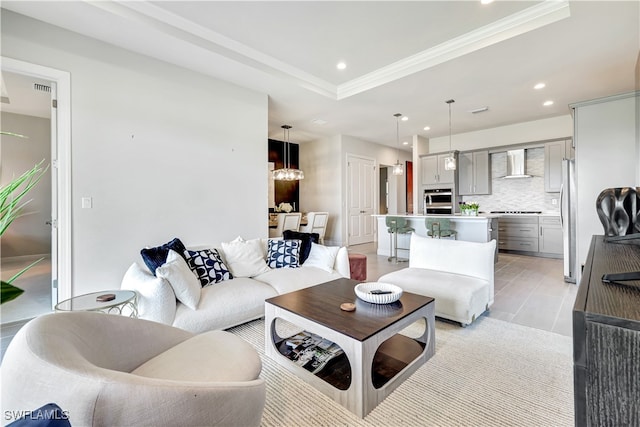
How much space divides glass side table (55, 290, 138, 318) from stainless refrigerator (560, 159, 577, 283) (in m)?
5.13

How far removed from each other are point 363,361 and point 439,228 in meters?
4.09

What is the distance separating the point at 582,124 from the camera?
12.2 ft

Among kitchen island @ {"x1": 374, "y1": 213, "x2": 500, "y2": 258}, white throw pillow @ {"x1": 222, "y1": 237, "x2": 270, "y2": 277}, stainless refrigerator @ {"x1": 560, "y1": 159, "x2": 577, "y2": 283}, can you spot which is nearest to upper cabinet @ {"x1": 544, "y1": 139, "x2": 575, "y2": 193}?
kitchen island @ {"x1": 374, "y1": 213, "x2": 500, "y2": 258}

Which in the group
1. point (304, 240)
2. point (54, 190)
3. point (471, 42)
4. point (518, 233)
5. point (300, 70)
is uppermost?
point (300, 70)

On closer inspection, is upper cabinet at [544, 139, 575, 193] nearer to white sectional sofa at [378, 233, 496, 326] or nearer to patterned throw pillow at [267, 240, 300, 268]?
white sectional sofa at [378, 233, 496, 326]

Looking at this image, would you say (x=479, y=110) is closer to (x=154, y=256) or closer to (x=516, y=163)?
(x=516, y=163)

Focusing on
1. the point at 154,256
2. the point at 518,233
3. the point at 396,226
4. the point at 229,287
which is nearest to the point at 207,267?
the point at 229,287

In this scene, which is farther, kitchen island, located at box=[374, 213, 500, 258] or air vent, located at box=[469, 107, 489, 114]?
air vent, located at box=[469, 107, 489, 114]

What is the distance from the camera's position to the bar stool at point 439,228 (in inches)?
201

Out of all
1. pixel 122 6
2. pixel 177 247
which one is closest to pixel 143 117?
pixel 122 6

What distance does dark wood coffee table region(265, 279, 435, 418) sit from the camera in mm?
1536

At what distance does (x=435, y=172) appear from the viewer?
7.18 meters

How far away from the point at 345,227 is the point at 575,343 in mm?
6754

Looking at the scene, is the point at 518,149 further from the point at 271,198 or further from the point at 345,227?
the point at 271,198
